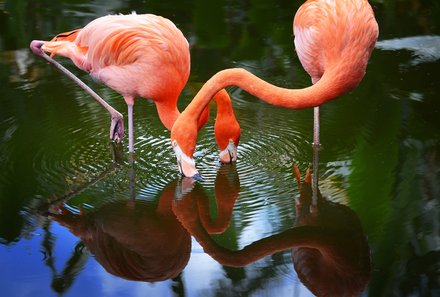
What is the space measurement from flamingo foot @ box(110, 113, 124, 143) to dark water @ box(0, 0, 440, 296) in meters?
0.07

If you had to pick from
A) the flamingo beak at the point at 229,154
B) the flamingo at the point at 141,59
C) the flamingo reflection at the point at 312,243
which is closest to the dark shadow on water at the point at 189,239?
the flamingo reflection at the point at 312,243

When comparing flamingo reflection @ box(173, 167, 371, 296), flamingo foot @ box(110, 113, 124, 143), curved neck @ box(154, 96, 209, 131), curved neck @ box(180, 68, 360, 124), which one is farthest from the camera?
flamingo foot @ box(110, 113, 124, 143)

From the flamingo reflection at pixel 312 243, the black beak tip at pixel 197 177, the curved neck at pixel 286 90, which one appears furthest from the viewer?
the black beak tip at pixel 197 177

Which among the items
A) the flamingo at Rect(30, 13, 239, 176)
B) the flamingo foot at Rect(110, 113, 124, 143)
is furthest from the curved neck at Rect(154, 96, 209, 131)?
the flamingo foot at Rect(110, 113, 124, 143)

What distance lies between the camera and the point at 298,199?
4645 millimetres

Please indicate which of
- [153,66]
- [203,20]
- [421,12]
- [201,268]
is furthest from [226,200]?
[421,12]

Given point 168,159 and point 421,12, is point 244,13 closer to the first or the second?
point 421,12

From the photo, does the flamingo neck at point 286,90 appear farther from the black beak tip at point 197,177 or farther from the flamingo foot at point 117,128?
the flamingo foot at point 117,128

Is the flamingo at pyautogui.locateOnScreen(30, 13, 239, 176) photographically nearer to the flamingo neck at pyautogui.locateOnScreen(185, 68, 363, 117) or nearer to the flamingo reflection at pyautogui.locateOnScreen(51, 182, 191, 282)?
the flamingo neck at pyautogui.locateOnScreen(185, 68, 363, 117)

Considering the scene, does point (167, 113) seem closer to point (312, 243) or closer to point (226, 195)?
point (226, 195)

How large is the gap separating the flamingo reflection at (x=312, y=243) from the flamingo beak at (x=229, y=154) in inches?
11.3

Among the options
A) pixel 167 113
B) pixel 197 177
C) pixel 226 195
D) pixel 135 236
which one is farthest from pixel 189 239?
pixel 167 113

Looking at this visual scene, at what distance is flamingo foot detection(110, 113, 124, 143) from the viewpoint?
5500 mm

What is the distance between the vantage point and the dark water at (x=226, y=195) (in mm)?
3841
